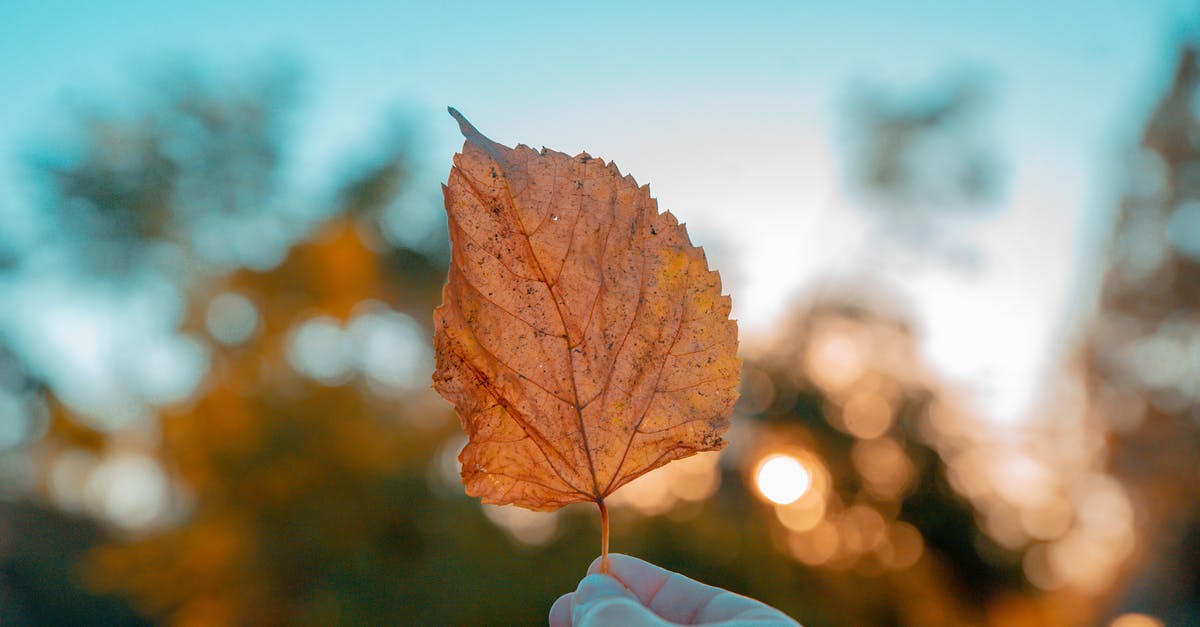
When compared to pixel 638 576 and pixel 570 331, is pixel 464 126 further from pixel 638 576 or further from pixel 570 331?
pixel 638 576

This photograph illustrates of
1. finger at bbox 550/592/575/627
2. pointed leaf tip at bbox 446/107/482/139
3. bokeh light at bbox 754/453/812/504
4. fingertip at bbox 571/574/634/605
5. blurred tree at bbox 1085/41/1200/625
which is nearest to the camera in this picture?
pointed leaf tip at bbox 446/107/482/139

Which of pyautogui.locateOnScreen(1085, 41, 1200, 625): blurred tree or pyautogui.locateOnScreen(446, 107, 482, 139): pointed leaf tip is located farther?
pyautogui.locateOnScreen(1085, 41, 1200, 625): blurred tree

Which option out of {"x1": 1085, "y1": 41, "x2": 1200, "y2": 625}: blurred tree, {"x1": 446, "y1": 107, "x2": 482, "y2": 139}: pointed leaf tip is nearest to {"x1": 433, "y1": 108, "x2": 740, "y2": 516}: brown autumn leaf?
{"x1": 446, "y1": 107, "x2": 482, "y2": 139}: pointed leaf tip

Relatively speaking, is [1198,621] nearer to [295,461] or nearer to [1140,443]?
[1140,443]

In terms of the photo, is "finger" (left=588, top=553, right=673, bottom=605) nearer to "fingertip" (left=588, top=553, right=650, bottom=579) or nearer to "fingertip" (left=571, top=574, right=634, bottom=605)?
"fingertip" (left=588, top=553, right=650, bottom=579)

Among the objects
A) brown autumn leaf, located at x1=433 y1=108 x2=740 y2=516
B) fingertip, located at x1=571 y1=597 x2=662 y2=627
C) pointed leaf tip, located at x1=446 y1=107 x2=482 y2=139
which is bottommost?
fingertip, located at x1=571 y1=597 x2=662 y2=627

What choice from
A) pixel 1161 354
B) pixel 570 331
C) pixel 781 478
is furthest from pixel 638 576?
pixel 1161 354

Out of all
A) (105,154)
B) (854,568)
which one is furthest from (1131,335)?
(105,154)

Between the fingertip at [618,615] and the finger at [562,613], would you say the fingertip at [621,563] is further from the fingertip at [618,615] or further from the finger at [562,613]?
the fingertip at [618,615]
